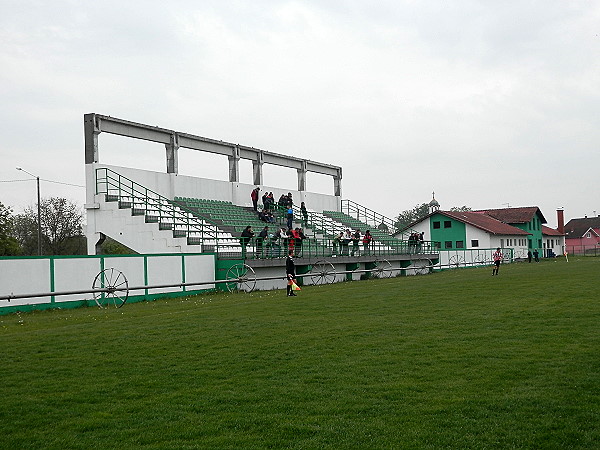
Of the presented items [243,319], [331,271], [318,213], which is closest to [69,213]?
[318,213]

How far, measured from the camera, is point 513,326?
547 inches

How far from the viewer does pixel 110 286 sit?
24.2 meters

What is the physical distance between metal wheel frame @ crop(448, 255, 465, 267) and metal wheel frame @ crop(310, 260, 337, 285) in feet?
73.2

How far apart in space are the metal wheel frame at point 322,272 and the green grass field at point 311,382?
58.1ft

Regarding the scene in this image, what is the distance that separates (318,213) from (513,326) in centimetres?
3569

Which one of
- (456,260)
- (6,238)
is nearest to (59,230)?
(6,238)

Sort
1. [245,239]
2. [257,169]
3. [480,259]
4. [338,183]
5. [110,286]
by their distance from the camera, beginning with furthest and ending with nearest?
[480,259], [338,183], [257,169], [245,239], [110,286]

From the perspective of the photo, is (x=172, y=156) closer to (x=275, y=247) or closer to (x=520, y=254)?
(x=275, y=247)

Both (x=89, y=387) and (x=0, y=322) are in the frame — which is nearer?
(x=89, y=387)

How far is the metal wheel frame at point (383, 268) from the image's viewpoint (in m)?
40.7

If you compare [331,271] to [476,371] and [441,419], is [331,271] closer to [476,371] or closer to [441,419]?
[476,371]

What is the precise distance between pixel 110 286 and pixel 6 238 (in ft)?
102

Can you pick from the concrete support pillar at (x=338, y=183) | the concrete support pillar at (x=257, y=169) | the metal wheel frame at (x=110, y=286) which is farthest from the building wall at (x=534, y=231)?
the metal wheel frame at (x=110, y=286)

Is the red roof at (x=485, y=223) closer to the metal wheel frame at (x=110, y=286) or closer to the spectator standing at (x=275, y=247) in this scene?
the spectator standing at (x=275, y=247)
